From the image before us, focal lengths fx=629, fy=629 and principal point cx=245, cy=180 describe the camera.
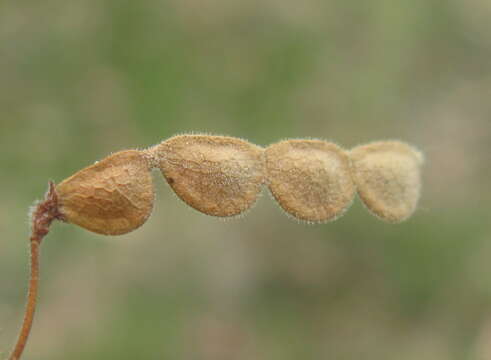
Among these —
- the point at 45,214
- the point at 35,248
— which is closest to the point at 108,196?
the point at 45,214

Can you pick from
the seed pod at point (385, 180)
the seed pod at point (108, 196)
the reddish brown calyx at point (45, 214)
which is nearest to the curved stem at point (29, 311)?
the reddish brown calyx at point (45, 214)

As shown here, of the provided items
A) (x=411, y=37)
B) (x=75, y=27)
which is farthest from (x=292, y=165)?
(x=411, y=37)

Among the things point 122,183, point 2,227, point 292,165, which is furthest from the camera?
point 2,227

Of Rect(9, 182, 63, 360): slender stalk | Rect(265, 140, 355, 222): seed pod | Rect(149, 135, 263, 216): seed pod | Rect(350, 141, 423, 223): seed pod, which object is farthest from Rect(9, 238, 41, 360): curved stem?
Rect(350, 141, 423, 223): seed pod

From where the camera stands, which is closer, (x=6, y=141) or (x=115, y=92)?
(x=6, y=141)

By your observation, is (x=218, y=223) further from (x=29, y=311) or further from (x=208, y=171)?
(x=29, y=311)

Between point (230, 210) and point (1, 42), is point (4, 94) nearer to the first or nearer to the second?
point (1, 42)

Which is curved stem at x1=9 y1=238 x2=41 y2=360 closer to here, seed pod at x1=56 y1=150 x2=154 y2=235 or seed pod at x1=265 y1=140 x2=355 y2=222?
seed pod at x1=56 y1=150 x2=154 y2=235
